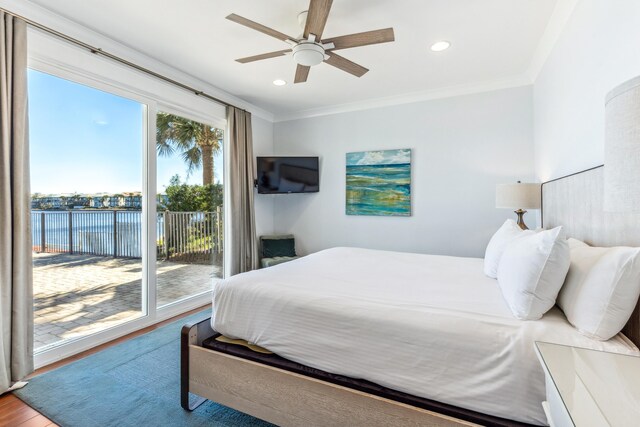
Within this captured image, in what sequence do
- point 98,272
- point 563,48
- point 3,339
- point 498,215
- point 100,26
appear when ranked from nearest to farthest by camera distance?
point 3,339 → point 563,48 → point 100,26 → point 98,272 → point 498,215

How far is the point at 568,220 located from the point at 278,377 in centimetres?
220

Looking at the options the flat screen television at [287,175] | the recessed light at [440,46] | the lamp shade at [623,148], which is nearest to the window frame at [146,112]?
the flat screen television at [287,175]

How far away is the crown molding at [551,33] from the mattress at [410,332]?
2.05 meters

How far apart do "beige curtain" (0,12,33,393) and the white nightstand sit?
9.75 ft

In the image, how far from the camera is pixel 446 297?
1.67 metres

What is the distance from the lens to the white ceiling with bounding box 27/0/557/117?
7.37 feet

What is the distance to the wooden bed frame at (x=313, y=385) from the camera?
1299 mm

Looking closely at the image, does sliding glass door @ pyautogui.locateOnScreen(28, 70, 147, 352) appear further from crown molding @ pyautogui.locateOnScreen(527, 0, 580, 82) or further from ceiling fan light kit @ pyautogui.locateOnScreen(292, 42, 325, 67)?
crown molding @ pyautogui.locateOnScreen(527, 0, 580, 82)

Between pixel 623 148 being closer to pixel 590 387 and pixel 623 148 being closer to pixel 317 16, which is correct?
pixel 590 387

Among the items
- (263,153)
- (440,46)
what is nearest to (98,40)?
(263,153)

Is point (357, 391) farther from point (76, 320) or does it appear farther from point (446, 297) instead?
point (76, 320)

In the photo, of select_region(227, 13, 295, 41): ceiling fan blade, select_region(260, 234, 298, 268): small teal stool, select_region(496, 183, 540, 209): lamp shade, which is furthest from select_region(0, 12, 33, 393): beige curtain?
select_region(496, 183, 540, 209): lamp shade

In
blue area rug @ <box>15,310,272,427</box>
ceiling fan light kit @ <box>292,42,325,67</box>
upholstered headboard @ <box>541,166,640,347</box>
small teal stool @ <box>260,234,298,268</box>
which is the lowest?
blue area rug @ <box>15,310,272,427</box>

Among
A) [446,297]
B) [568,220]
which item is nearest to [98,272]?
[446,297]
